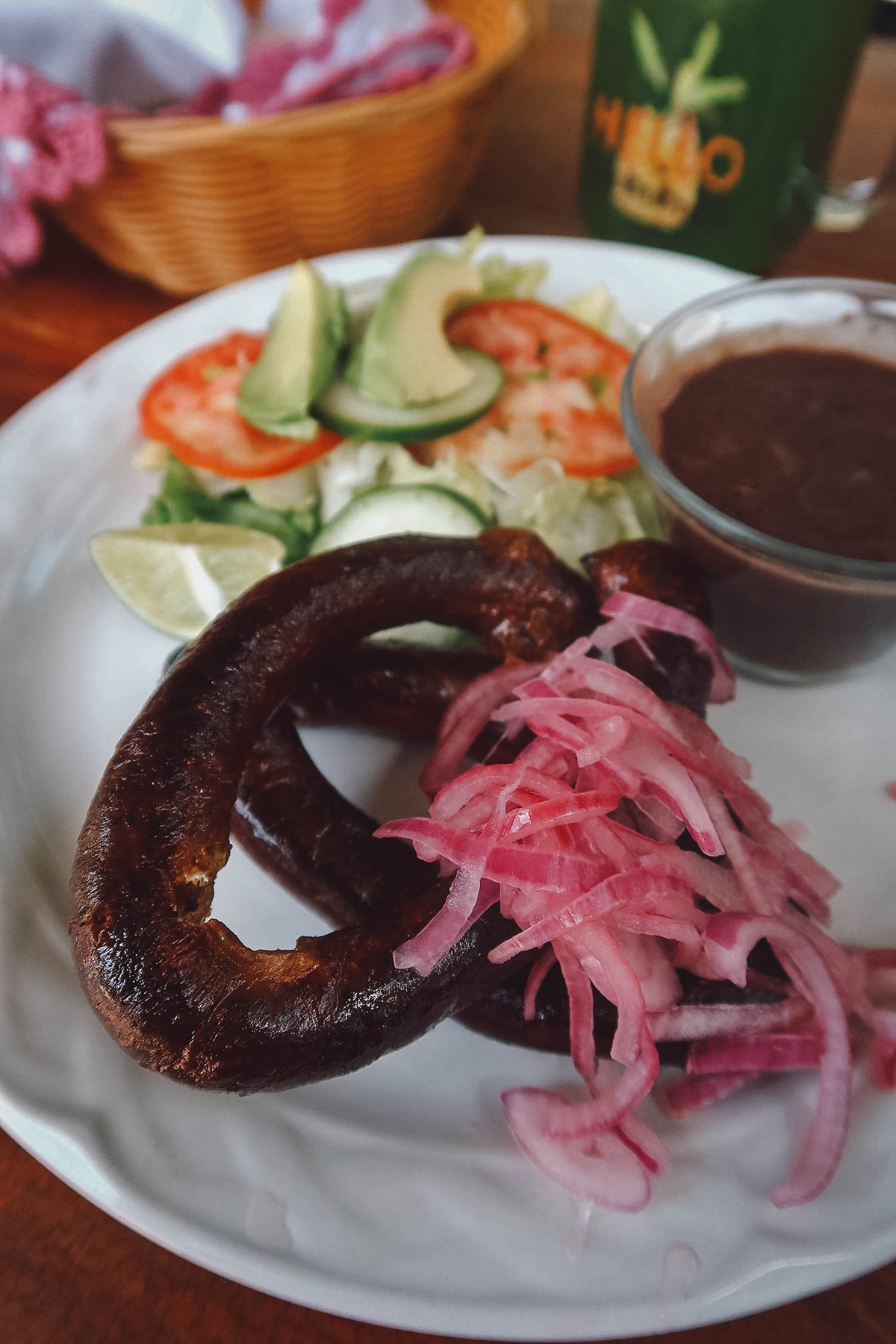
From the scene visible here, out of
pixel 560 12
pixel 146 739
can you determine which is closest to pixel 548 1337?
pixel 146 739

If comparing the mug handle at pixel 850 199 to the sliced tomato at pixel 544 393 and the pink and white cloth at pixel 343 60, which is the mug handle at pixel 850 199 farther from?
the pink and white cloth at pixel 343 60

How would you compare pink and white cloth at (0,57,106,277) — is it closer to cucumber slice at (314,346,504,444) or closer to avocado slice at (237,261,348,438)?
avocado slice at (237,261,348,438)

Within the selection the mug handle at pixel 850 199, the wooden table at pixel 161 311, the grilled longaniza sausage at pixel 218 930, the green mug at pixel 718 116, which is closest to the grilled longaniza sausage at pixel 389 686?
the grilled longaniza sausage at pixel 218 930

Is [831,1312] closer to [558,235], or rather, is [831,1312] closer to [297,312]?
[297,312]

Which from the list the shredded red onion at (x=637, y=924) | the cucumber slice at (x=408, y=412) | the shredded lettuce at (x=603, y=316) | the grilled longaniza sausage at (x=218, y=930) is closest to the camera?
the grilled longaniza sausage at (x=218, y=930)

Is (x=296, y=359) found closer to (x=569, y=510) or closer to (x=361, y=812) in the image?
(x=569, y=510)

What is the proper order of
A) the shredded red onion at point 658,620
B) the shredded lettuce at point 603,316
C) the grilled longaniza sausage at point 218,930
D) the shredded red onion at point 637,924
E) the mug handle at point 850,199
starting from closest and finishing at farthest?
the grilled longaniza sausage at point 218,930
the shredded red onion at point 637,924
the shredded red onion at point 658,620
the shredded lettuce at point 603,316
the mug handle at point 850,199

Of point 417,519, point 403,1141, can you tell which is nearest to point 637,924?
point 403,1141

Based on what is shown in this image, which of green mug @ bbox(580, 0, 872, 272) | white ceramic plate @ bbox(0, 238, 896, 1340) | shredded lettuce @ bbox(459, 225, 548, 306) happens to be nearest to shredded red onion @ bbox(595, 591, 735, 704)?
white ceramic plate @ bbox(0, 238, 896, 1340)
